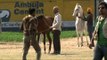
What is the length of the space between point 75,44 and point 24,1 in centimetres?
2266

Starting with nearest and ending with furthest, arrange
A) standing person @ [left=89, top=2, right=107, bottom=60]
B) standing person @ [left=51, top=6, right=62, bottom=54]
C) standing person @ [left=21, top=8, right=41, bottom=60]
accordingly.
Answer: standing person @ [left=89, top=2, right=107, bottom=60] → standing person @ [left=21, top=8, right=41, bottom=60] → standing person @ [left=51, top=6, right=62, bottom=54]

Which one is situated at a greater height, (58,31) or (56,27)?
(56,27)

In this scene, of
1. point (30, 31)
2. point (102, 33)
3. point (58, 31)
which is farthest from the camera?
point (58, 31)

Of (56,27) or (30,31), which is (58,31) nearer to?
(56,27)

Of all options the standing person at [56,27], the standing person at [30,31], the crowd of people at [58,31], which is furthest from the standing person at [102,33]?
the standing person at [56,27]

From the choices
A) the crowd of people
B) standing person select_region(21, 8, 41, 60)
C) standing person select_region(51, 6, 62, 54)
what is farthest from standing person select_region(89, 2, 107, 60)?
standing person select_region(51, 6, 62, 54)

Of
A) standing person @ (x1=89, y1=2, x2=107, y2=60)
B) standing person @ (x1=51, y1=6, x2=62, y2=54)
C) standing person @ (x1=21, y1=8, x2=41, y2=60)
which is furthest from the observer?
standing person @ (x1=51, y1=6, x2=62, y2=54)

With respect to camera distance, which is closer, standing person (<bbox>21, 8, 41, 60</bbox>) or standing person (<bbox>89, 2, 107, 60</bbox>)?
standing person (<bbox>89, 2, 107, 60</bbox>)

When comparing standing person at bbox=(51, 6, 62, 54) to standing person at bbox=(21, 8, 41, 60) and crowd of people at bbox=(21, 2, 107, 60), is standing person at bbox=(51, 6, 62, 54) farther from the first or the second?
standing person at bbox=(21, 8, 41, 60)

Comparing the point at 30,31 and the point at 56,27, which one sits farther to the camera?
the point at 56,27

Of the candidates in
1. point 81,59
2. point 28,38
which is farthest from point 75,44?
point 28,38

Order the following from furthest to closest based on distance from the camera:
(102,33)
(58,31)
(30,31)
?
(58,31)
(30,31)
(102,33)

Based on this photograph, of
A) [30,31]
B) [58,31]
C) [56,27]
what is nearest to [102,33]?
[30,31]

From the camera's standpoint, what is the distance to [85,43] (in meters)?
27.8
